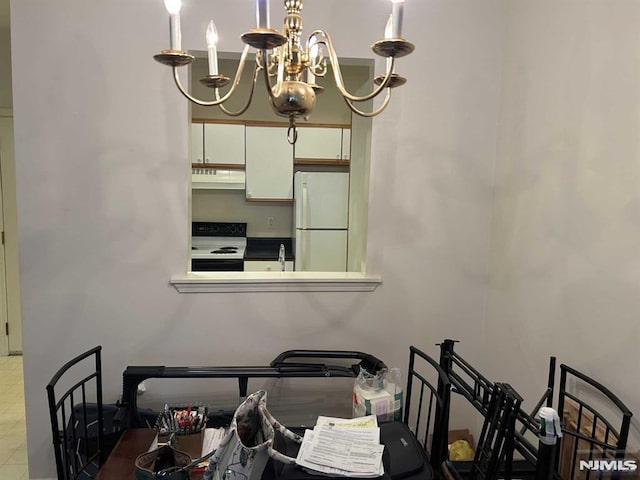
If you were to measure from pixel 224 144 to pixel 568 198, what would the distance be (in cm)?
304

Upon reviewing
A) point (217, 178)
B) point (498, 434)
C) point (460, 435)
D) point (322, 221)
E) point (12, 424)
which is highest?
point (217, 178)

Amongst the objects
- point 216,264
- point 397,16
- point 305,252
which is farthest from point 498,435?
point 216,264

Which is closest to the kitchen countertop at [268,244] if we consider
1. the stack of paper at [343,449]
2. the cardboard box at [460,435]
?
the cardboard box at [460,435]

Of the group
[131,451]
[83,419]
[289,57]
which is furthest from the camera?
[83,419]

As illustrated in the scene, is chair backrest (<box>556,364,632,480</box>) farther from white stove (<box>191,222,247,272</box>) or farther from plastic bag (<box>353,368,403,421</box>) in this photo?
white stove (<box>191,222,247,272</box>)

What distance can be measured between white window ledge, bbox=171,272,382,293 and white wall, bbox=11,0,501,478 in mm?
44

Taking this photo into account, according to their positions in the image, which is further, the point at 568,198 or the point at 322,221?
the point at 322,221

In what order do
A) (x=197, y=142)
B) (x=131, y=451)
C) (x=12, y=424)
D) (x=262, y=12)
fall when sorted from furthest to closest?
(x=197, y=142), (x=12, y=424), (x=131, y=451), (x=262, y=12)

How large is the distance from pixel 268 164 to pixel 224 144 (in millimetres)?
440

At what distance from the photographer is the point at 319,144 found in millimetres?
4051

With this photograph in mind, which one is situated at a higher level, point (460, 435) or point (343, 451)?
point (343, 451)

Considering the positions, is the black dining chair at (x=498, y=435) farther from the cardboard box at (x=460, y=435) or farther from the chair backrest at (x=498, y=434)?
the cardboard box at (x=460, y=435)

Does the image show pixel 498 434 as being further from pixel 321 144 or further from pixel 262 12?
pixel 321 144

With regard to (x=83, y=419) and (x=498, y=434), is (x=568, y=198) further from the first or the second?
(x=83, y=419)
